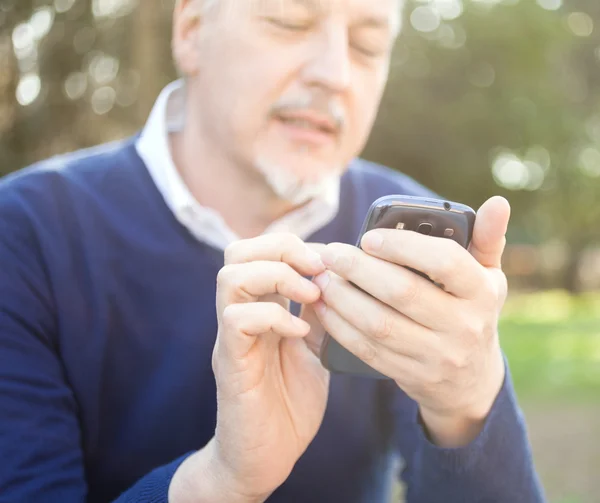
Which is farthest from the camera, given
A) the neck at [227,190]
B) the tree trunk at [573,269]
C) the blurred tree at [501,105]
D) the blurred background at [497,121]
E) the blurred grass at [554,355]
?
the tree trunk at [573,269]

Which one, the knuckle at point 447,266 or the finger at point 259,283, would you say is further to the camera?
the finger at point 259,283

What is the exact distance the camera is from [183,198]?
71.1 inches

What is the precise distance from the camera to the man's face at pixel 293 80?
1.71 meters

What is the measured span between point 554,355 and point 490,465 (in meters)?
7.01

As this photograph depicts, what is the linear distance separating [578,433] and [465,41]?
12183 mm

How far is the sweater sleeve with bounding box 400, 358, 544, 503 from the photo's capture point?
1.42m

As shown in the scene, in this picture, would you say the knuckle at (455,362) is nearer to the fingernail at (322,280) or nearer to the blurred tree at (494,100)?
the fingernail at (322,280)

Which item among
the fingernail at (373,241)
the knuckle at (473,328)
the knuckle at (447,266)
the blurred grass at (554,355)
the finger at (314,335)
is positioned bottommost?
the blurred grass at (554,355)

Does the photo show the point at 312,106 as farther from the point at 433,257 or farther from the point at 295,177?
the point at 433,257

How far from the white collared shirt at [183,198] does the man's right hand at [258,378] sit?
505 millimetres

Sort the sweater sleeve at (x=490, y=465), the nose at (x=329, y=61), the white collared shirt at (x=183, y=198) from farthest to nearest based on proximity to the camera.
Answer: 1. the white collared shirt at (x=183, y=198)
2. the nose at (x=329, y=61)
3. the sweater sleeve at (x=490, y=465)

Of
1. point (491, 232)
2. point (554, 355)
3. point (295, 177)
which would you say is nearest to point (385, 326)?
point (491, 232)

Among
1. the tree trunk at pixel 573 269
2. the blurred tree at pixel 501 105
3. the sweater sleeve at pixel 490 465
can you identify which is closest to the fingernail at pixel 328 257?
the sweater sleeve at pixel 490 465

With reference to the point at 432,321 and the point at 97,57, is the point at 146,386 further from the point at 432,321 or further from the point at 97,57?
the point at 97,57
